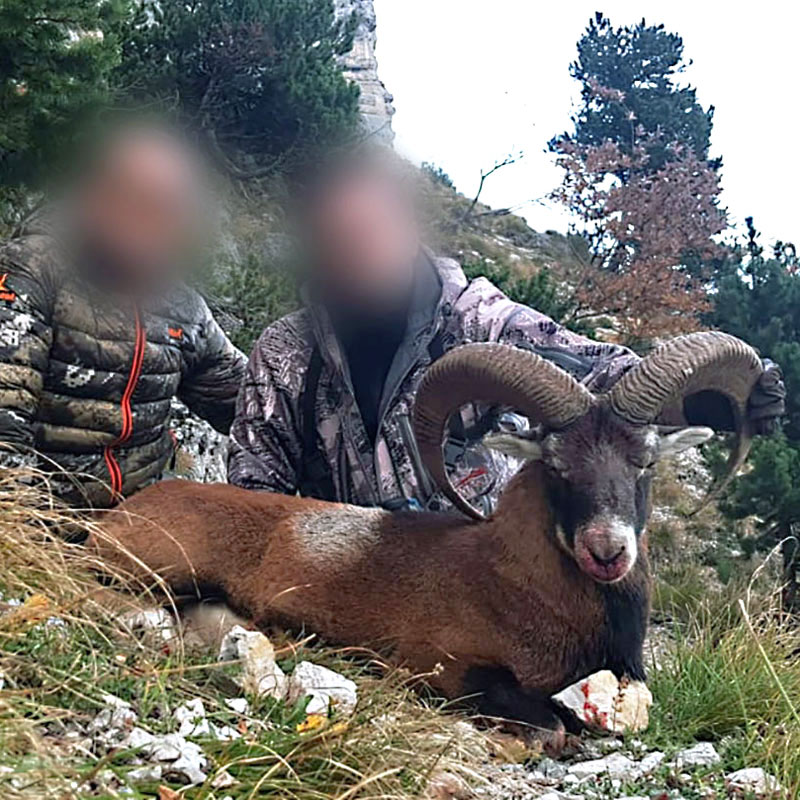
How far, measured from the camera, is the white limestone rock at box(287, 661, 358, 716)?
3.10 meters

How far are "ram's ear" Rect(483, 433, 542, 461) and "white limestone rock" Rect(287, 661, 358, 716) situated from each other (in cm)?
130

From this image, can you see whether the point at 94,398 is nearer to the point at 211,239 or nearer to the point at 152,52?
the point at 211,239

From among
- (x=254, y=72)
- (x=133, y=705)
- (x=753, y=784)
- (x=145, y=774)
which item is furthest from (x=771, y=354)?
(x=254, y=72)

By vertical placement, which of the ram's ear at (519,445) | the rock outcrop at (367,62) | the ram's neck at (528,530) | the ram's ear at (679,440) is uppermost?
the rock outcrop at (367,62)

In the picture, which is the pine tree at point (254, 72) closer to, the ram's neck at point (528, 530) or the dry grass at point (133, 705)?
the ram's neck at point (528, 530)

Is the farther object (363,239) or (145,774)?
(363,239)

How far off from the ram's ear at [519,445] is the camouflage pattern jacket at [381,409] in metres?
0.82

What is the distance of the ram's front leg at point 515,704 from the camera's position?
3834 millimetres

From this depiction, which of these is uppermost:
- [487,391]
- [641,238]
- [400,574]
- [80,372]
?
[641,238]

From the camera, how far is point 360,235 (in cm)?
535

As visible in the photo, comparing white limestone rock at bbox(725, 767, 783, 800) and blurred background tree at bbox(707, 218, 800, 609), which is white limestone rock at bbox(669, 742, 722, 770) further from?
blurred background tree at bbox(707, 218, 800, 609)

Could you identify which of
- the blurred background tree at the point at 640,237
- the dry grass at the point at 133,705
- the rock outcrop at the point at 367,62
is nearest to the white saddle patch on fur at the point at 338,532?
the dry grass at the point at 133,705

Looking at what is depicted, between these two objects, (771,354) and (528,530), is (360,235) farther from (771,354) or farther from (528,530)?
(771,354)

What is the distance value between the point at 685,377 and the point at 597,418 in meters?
0.41
